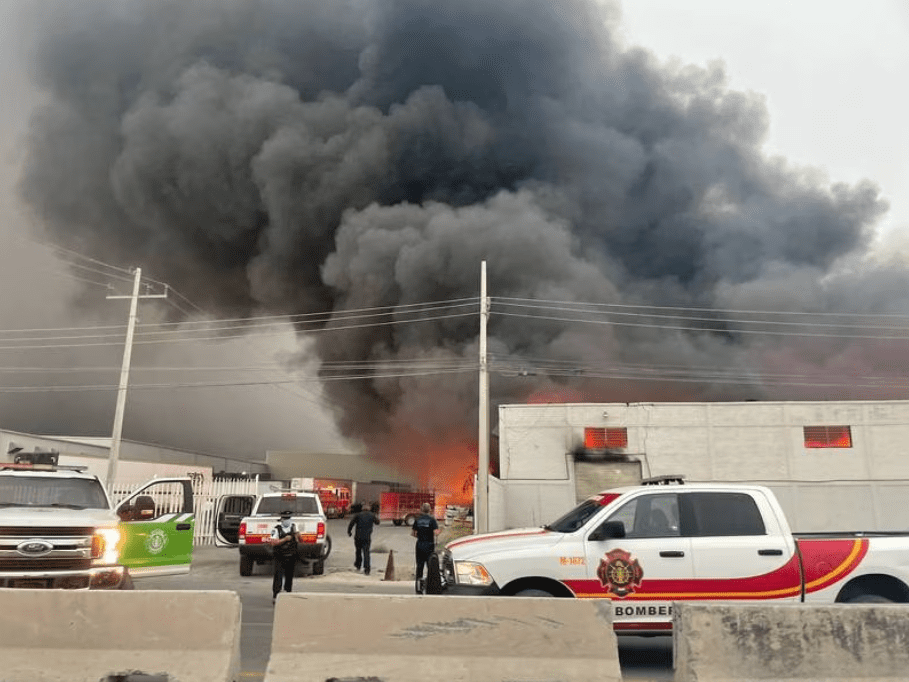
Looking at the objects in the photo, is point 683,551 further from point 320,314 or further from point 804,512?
point 320,314

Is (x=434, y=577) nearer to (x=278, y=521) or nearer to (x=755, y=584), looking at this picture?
(x=755, y=584)

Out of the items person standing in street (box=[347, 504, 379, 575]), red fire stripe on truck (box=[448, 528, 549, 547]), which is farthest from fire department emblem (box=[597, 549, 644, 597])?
person standing in street (box=[347, 504, 379, 575])

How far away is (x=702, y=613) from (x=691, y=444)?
18065mm

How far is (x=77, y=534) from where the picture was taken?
23.7 ft

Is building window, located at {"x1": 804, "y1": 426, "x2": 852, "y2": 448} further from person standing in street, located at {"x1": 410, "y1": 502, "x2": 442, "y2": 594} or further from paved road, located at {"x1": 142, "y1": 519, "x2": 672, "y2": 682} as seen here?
person standing in street, located at {"x1": 410, "y1": 502, "x2": 442, "y2": 594}

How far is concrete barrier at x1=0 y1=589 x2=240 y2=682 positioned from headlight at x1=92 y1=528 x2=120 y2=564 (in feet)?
9.51

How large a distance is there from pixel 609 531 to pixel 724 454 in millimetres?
16986

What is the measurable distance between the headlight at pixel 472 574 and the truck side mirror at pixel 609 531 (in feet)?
3.24

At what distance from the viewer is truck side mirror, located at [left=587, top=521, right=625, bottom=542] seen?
19.6 ft

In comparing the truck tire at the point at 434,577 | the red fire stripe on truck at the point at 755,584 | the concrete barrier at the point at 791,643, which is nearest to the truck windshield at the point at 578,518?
the red fire stripe on truck at the point at 755,584

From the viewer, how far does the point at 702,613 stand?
445 cm

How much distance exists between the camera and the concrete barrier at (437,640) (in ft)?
14.3

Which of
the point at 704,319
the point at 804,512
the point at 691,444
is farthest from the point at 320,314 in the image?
the point at 804,512

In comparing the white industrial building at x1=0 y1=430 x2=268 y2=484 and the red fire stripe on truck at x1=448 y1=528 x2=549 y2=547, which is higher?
the white industrial building at x1=0 y1=430 x2=268 y2=484
